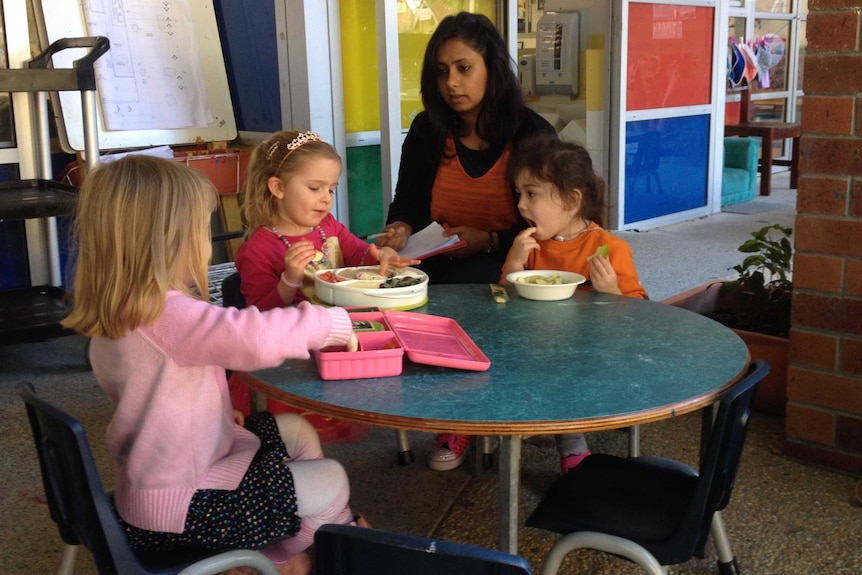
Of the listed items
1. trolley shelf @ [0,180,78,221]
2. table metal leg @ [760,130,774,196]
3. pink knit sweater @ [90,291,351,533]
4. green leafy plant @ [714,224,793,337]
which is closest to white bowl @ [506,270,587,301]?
pink knit sweater @ [90,291,351,533]

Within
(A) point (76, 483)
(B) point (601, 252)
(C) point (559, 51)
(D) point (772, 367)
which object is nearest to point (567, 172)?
(B) point (601, 252)

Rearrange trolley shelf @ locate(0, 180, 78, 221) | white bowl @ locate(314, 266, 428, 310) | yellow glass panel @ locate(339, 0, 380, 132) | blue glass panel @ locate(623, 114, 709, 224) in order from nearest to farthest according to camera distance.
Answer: white bowl @ locate(314, 266, 428, 310), trolley shelf @ locate(0, 180, 78, 221), yellow glass panel @ locate(339, 0, 380, 132), blue glass panel @ locate(623, 114, 709, 224)

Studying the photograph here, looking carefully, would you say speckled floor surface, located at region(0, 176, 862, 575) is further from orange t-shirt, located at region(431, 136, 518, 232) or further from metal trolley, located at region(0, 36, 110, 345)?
orange t-shirt, located at region(431, 136, 518, 232)

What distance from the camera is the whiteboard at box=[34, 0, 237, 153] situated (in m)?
3.69

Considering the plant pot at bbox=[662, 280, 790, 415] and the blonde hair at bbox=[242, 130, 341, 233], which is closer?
the blonde hair at bbox=[242, 130, 341, 233]

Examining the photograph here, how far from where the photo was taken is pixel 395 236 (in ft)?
8.57

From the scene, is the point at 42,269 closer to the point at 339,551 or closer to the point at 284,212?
the point at 284,212

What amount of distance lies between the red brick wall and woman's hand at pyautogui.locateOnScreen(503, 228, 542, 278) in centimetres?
78

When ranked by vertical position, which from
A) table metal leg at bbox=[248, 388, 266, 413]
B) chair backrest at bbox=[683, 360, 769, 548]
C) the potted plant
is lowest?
the potted plant

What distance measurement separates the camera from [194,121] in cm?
403

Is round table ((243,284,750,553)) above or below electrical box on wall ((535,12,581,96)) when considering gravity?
below

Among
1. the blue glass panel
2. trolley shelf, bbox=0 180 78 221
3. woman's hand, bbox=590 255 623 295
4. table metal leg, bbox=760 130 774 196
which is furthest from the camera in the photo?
table metal leg, bbox=760 130 774 196

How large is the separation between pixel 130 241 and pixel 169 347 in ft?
0.57

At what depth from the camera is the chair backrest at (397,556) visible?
92 centimetres
